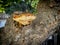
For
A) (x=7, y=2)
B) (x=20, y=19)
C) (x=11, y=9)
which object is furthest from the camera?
(x=11, y=9)

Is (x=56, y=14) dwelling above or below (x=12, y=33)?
above

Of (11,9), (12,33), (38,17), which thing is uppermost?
(38,17)

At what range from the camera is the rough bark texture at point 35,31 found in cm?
213

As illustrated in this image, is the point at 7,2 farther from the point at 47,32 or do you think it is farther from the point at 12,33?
the point at 47,32

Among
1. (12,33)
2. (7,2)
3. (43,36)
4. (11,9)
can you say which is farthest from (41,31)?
(11,9)

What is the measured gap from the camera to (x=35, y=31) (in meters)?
2.16

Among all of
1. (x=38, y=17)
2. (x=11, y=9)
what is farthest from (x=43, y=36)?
(x=11, y=9)

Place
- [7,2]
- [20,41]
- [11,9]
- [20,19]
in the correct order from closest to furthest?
[20,41] → [20,19] → [7,2] → [11,9]

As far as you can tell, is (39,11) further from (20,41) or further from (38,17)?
(20,41)

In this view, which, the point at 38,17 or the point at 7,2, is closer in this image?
the point at 38,17

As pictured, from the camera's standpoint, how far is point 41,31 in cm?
215

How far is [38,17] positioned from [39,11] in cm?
13

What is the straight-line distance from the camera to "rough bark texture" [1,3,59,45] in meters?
2.13

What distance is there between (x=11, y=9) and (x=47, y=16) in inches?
112
